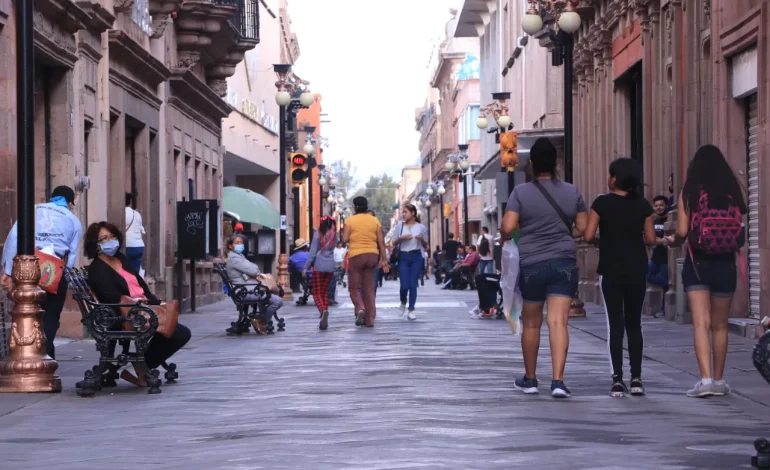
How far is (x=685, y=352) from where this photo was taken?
16.3m

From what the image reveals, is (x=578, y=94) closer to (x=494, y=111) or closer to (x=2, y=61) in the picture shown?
(x=494, y=111)

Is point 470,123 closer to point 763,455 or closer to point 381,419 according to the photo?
point 381,419

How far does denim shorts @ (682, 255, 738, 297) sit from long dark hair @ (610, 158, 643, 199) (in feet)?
2.28

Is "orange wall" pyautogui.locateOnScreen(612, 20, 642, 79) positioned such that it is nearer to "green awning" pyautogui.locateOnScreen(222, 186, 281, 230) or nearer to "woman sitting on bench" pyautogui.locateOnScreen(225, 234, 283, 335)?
"woman sitting on bench" pyautogui.locateOnScreen(225, 234, 283, 335)

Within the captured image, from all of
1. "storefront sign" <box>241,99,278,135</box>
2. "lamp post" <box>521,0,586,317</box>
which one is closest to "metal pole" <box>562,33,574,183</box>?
"lamp post" <box>521,0,586,317</box>

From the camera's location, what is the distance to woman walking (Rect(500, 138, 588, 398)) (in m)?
11.7

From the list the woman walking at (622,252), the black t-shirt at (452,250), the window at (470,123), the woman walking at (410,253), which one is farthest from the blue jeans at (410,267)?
the window at (470,123)

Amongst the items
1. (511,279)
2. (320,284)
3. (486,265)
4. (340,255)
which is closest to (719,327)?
(511,279)

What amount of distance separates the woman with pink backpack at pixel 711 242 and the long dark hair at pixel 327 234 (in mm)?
12846

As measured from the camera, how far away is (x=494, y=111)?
40438 millimetres

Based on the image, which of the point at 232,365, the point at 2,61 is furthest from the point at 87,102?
the point at 232,365

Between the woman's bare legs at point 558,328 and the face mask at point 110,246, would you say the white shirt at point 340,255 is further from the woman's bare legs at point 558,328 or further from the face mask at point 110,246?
the woman's bare legs at point 558,328

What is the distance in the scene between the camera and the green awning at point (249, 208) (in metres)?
44.1

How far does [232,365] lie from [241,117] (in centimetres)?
3524
